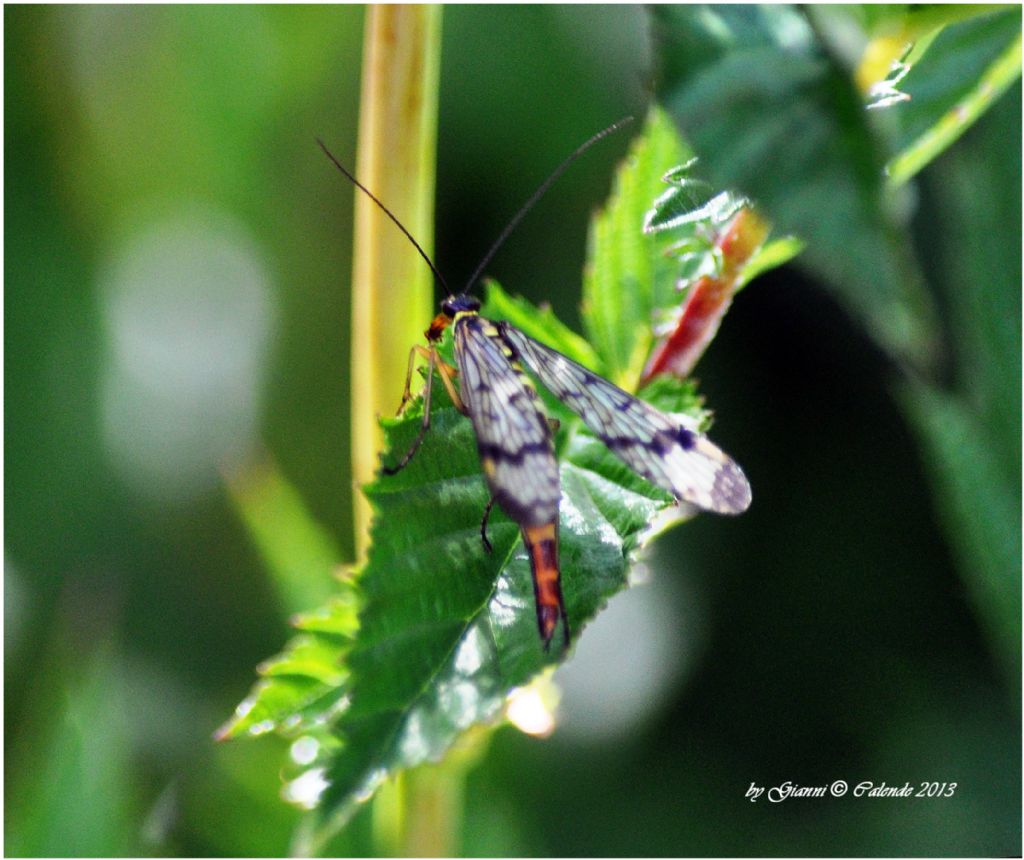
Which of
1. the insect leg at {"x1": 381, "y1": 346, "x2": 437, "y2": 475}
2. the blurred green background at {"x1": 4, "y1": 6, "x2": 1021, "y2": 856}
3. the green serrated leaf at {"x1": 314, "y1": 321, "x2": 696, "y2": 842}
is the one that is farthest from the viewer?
the blurred green background at {"x1": 4, "y1": 6, "x2": 1021, "y2": 856}

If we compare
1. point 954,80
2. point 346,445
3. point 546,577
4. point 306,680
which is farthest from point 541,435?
point 346,445

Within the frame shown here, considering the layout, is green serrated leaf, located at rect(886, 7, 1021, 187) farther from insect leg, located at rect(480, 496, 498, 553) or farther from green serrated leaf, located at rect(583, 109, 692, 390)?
insect leg, located at rect(480, 496, 498, 553)

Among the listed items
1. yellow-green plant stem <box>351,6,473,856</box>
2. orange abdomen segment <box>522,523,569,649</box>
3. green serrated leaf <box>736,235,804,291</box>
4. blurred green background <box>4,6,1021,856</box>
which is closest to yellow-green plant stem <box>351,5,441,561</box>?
yellow-green plant stem <box>351,6,473,856</box>

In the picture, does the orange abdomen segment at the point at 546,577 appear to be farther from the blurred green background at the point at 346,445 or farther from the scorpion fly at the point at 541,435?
the blurred green background at the point at 346,445

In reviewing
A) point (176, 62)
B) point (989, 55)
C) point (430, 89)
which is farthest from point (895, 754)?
point (176, 62)

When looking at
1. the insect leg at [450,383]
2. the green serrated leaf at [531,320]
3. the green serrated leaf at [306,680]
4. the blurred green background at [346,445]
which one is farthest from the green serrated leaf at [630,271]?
the blurred green background at [346,445]
